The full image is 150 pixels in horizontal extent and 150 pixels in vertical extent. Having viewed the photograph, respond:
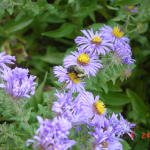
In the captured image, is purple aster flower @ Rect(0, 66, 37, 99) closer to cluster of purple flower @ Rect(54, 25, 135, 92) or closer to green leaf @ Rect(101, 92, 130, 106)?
cluster of purple flower @ Rect(54, 25, 135, 92)

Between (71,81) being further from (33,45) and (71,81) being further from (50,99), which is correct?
(33,45)

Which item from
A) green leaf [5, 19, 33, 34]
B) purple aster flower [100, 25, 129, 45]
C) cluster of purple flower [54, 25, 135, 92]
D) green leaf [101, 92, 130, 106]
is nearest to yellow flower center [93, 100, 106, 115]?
cluster of purple flower [54, 25, 135, 92]

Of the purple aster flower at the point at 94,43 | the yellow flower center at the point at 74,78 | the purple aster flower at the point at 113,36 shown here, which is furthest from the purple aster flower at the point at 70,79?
the purple aster flower at the point at 113,36

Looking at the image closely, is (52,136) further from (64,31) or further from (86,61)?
(64,31)

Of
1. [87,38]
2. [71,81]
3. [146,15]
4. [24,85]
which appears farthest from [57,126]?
[146,15]

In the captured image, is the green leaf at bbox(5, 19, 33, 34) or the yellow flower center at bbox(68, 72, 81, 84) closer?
the yellow flower center at bbox(68, 72, 81, 84)

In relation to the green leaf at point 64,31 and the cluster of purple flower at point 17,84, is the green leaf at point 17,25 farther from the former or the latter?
the cluster of purple flower at point 17,84
